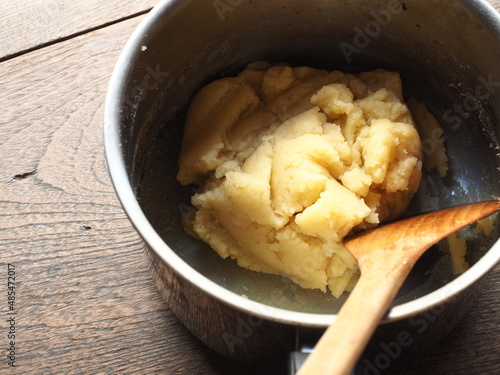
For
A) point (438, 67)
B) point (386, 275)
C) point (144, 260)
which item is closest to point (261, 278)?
point (144, 260)

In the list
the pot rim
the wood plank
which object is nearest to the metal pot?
the pot rim

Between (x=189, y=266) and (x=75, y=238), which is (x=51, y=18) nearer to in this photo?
(x=75, y=238)

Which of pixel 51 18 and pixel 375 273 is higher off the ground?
pixel 375 273

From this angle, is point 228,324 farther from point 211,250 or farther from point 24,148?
point 24,148

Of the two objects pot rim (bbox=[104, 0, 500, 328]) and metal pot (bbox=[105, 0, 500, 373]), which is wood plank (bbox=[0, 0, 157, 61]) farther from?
pot rim (bbox=[104, 0, 500, 328])

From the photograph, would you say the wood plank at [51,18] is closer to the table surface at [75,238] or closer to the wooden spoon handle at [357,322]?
the table surface at [75,238]

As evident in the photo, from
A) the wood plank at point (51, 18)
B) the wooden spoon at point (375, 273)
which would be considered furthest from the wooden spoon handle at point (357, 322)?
the wood plank at point (51, 18)

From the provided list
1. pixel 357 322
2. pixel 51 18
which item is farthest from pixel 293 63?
pixel 357 322
